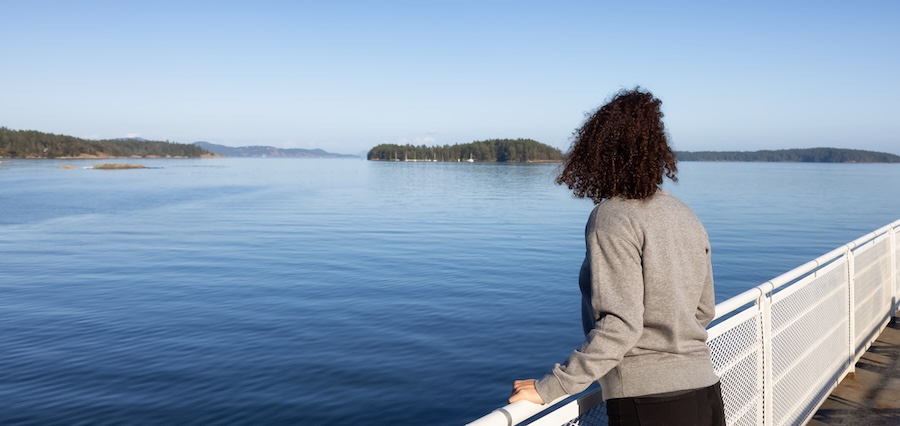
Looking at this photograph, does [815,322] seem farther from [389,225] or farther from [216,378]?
[389,225]

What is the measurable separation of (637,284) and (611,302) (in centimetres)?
9

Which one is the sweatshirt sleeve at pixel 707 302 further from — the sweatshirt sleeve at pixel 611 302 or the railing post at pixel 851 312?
the railing post at pixel 851 312

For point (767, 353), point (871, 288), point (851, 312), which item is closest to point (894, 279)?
point (871, 288)

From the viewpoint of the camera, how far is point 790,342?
4.44 meters

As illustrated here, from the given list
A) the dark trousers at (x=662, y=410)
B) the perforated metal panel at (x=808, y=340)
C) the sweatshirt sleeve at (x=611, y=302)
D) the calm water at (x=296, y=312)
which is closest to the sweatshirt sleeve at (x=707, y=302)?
the dark trousers at (x=662, y=410)

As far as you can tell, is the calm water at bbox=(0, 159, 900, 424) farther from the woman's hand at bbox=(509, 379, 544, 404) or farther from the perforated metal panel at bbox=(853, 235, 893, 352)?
the woman's hand at bbox=(509, 379, 544, 404)

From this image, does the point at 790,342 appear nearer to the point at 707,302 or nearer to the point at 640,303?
the point at 707,302

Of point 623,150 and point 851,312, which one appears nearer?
point 623,150

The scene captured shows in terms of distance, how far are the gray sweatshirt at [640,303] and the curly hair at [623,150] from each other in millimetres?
66

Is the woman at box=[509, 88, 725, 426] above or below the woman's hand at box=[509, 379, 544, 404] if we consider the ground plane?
above

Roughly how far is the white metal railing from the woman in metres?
0.23

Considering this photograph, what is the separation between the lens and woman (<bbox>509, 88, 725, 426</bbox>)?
2.03 m

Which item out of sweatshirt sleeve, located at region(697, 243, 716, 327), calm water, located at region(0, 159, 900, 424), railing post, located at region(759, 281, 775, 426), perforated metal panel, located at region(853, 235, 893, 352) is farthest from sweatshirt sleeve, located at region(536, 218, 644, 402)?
perforated metal panel, located at region(853, 235, 893, 352)

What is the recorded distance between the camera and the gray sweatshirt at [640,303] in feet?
6.65
